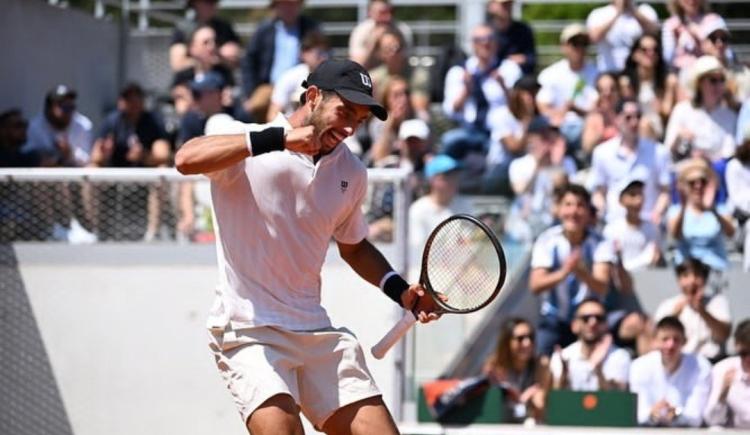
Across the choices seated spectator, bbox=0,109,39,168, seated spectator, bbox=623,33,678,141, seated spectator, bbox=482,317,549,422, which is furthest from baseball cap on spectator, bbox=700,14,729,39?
seated spectator, bbox=0,109,39,168

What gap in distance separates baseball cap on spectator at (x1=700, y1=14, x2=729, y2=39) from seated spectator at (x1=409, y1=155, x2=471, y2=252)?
267 cm

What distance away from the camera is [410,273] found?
970 cm

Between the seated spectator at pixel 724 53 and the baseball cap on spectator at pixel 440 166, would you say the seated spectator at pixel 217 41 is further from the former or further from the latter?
the seated spectator at pixel 724 53

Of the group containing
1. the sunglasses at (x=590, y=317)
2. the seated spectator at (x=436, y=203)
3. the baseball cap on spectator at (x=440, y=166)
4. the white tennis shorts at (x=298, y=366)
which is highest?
the baseball cap on spectator at (x=440, y=166)

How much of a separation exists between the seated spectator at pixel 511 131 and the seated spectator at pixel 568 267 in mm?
1094

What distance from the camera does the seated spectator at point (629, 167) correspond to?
1082cm

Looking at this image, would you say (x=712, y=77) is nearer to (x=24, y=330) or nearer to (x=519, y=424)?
(x=519, y=424)

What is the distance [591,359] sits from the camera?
9656mm

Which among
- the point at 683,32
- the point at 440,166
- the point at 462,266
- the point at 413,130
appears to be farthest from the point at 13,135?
the point at 462,266

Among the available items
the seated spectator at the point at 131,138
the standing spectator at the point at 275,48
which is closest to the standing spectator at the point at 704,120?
the standing spectator at the point at 275,48

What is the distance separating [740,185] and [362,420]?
17.4 feet

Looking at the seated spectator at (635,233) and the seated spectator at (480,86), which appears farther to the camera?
the seated spectator at (480,86)

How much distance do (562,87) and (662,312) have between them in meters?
2.97

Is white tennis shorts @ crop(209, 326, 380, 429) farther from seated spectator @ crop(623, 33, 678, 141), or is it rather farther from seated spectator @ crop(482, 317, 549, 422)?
seated spectator @ crop(623, 33, 678, 141)
